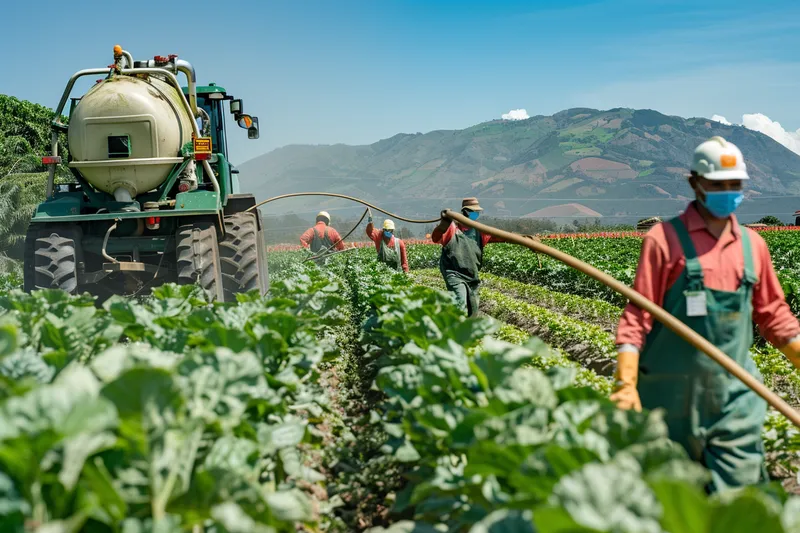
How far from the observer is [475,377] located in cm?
345

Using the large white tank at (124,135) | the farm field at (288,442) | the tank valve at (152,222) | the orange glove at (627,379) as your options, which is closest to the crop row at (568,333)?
the farm field at (288,442)

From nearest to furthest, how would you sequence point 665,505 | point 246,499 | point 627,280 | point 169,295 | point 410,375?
point 665,505 → point 246,499 → point 410,375 → point 169,295 → point 627,280

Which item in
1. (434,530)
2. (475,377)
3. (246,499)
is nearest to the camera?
(246,499)

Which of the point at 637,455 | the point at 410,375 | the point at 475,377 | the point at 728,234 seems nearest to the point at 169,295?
the point at 410,375

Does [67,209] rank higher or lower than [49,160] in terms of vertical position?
lower

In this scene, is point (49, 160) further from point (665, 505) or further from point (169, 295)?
point (665, 505)

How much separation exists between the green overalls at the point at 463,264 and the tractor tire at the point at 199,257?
8.15 ft

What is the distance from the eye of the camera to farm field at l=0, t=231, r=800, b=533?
1.94 m

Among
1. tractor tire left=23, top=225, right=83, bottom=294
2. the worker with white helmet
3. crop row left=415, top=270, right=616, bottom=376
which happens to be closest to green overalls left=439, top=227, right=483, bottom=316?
crop row left=415, top=270, right=616, bottom=376

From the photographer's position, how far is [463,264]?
27.7ft

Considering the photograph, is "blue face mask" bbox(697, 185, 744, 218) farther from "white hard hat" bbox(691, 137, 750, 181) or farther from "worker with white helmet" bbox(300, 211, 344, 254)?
"worker with white helmet" bbox(300, 211, 344, 254)

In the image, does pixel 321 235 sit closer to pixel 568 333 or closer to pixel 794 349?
pixel 568 333

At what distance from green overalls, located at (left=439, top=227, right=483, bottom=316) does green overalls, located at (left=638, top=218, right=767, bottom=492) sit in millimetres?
4782

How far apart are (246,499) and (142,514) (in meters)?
0.33
